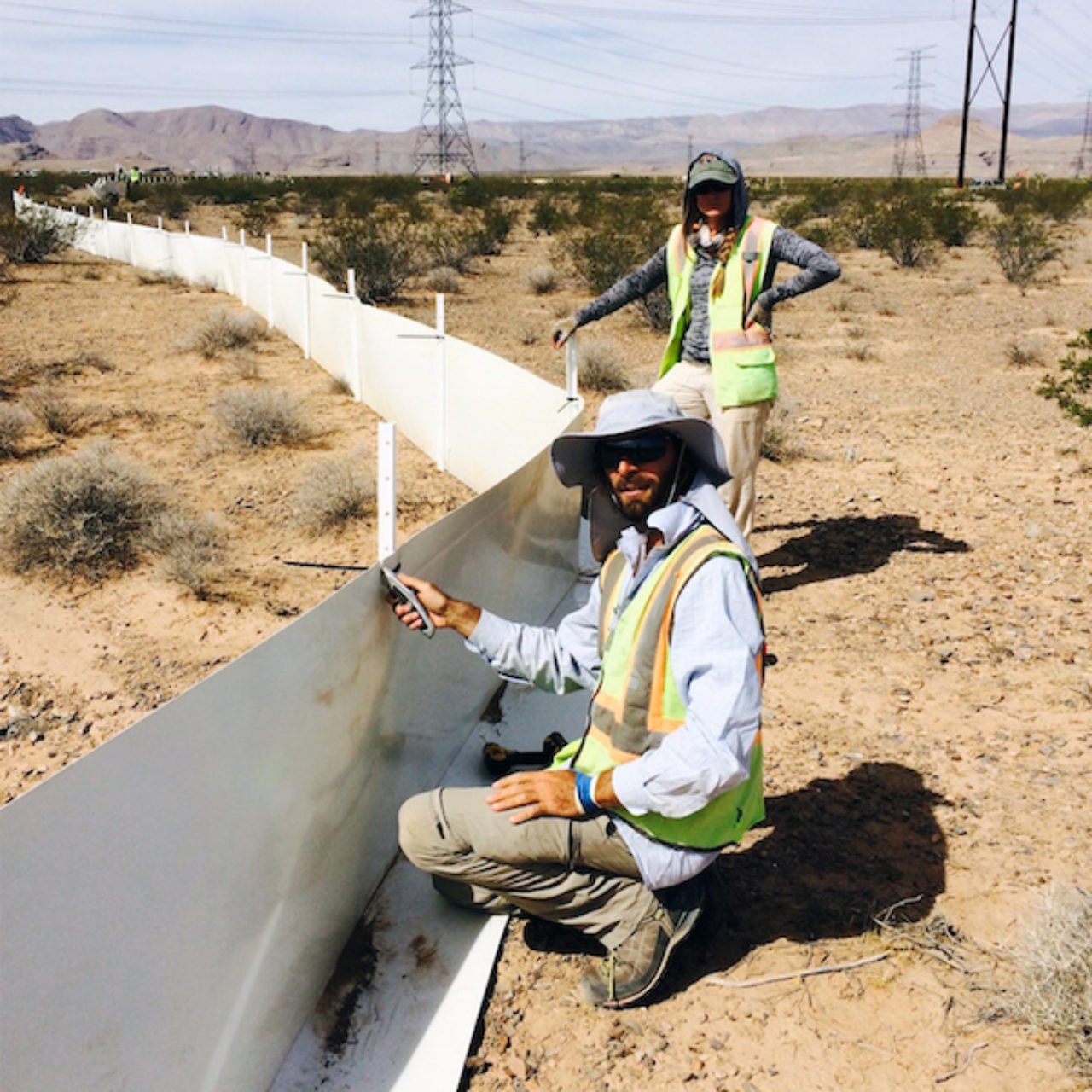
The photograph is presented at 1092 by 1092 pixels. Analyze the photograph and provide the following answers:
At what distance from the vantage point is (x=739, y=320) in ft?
16.5

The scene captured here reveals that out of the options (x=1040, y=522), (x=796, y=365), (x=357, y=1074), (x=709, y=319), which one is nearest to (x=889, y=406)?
(x=796, y=365)

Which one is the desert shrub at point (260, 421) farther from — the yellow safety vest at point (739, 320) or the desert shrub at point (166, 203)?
the desert shrub at point (166, 203)

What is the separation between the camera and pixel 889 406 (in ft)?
34.8

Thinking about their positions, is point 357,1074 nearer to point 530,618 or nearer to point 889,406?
point 530,618

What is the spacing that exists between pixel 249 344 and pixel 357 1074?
12343mm

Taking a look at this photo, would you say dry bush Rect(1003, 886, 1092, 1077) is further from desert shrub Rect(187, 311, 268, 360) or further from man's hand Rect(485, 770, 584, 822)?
desert shrub Rect(187, 311, 268, 360)

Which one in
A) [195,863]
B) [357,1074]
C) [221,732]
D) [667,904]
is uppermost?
[221,732]

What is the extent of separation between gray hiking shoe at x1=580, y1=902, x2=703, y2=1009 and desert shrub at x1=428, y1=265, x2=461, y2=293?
58.3 feet

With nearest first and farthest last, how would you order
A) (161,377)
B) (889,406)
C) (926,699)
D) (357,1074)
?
(357,1074) < (926,699) < (889,406) < (161,377)

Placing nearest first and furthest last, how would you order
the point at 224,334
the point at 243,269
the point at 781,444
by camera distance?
the point at 781,444 < the point at 224,334 < the point at 243,269

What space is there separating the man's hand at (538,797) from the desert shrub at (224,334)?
11560 millimetres

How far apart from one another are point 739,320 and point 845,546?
2128 mm

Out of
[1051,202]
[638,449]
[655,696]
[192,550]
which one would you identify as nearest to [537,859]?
[655,696]

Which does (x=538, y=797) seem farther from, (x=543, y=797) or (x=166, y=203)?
(x=166, y=203)
